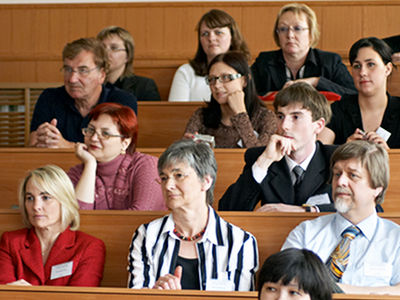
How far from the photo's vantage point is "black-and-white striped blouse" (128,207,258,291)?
178 cm

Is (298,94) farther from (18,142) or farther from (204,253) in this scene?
(18,142)

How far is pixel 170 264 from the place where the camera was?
71.6 inches

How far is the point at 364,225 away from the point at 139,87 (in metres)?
1.76

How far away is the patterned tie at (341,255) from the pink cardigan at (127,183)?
0.65 meters

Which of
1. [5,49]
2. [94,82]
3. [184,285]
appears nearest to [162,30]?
[5,49]

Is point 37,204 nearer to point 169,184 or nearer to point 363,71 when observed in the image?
point 169,184

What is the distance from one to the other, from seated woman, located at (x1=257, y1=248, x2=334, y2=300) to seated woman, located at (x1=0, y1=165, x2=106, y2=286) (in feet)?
2.48

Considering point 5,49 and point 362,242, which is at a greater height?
point 5,49

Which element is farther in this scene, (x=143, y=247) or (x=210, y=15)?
(x=210, y=15)

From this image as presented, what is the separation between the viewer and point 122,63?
331 cm

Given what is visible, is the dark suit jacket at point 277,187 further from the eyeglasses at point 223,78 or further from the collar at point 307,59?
the collar at point 307,59

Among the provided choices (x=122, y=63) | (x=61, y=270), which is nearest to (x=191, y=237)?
(x=61, y=270)

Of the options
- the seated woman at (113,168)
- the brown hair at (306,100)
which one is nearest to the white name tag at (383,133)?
the brown hair at (306,100)

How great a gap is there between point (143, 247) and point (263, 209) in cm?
41
